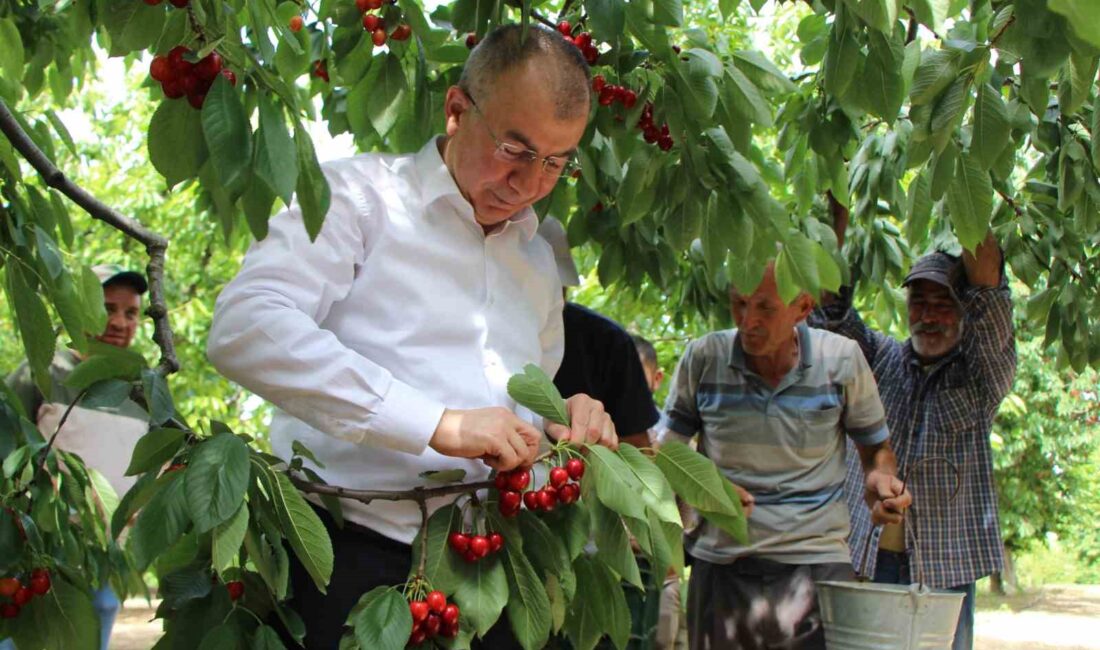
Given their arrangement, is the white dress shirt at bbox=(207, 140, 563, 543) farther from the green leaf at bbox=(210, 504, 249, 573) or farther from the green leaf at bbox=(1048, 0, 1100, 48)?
the green leaf at bbox=(1048, 0, 1100, 48)

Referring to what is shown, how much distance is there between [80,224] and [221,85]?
10820 millimetres

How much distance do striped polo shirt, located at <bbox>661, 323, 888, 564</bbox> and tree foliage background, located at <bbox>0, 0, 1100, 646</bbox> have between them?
0.37 meters

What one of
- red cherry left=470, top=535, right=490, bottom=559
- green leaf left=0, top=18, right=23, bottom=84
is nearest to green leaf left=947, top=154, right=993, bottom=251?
red cherry left=470, top=535, right=490, bottom=559

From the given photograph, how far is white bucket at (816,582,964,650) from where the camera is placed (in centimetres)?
298

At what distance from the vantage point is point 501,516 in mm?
1942

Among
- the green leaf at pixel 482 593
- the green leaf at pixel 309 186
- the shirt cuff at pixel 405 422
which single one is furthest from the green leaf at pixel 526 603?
the green leaf at pixel 309 186

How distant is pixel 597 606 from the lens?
2.03 meters

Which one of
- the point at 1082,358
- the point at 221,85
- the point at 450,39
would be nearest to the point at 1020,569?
the point at 1082,358

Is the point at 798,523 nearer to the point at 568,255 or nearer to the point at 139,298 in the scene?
the point at 568,255

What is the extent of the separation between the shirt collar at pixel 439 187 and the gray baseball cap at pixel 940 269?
2649 mm

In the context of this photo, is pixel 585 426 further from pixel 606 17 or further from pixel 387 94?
pixel 387 94

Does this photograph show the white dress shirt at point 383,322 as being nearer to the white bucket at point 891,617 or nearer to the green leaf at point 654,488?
the green leaf at point 654,488

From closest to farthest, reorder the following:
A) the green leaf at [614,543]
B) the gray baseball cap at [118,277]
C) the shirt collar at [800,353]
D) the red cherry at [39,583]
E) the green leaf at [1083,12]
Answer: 1. the green leaf at [1083,12]
2. the green leaf at [614,543]
3. the red cherry at [39,583]
4. the shirt collar at [800,353]
5. the gray baseball cap at [118,277]

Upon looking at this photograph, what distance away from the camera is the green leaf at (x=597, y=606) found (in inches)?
79.7
